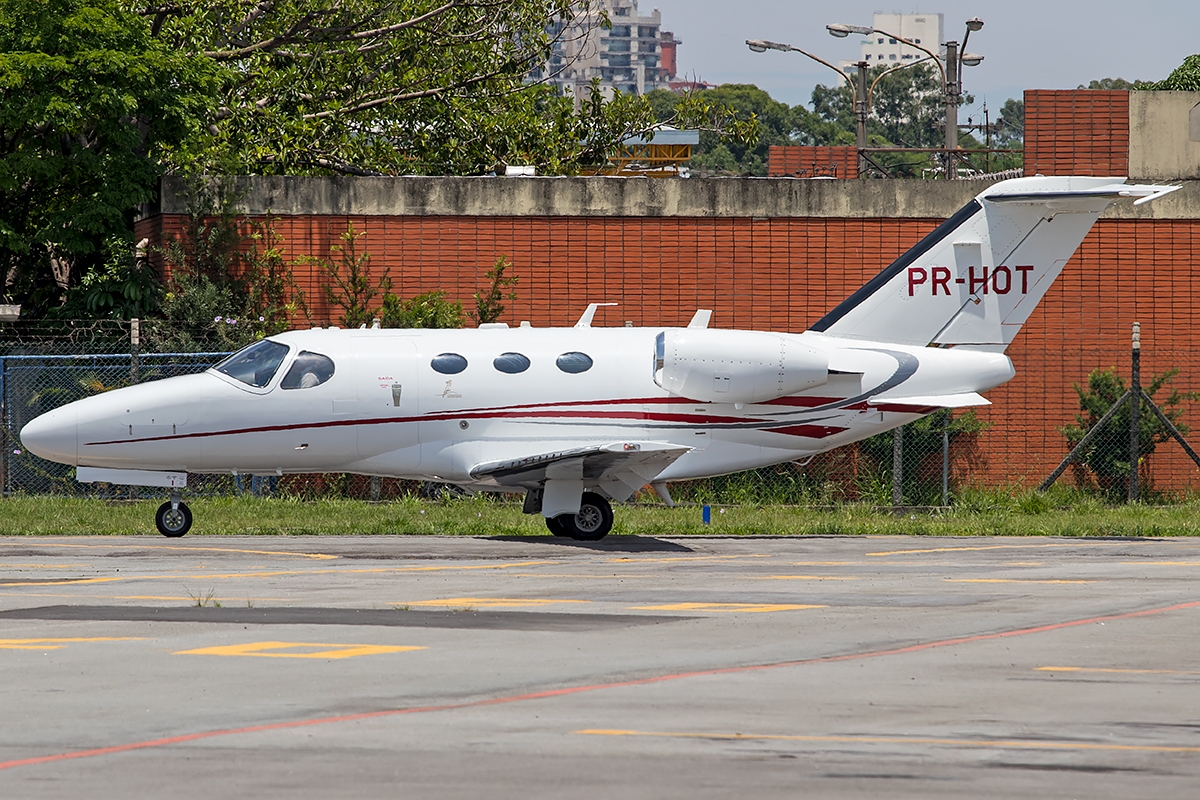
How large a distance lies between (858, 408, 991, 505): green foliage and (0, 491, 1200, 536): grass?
0.69m

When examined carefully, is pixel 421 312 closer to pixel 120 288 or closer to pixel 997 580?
pixel 120 288

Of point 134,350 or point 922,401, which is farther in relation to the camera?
point 134,350

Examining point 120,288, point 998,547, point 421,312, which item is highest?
point 120,288

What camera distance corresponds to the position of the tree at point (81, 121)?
2436 cm

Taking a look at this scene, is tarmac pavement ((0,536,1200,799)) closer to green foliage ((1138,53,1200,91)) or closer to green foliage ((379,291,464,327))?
green foliage ((379,291,464,327))

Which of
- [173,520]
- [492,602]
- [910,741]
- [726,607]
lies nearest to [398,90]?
[173,520]

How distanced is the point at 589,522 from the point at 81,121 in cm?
1208

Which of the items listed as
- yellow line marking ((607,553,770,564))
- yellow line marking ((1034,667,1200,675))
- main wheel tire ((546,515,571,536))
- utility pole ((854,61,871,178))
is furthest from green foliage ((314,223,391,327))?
utility pole ((854,61,871,178))

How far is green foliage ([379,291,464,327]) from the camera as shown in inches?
988

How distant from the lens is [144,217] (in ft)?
90.2

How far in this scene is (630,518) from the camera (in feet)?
71.0

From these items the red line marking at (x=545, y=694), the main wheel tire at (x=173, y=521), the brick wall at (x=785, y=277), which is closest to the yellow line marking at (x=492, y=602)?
the red line marking at (x=545, y=694)

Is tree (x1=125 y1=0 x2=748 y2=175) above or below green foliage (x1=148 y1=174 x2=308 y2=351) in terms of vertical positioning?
above

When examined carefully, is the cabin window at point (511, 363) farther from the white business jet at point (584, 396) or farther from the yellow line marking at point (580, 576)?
the yellow line marking at point (580, 576)
